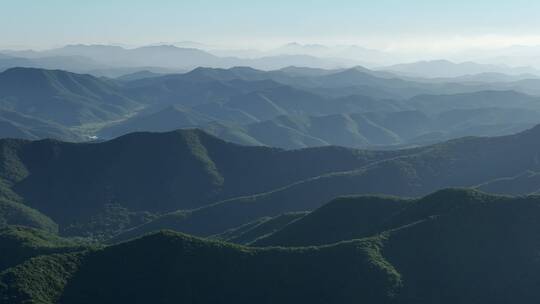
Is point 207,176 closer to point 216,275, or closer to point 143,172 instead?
point 143,172

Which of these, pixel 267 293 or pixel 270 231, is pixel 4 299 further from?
pixel 270 231

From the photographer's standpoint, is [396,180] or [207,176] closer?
[396,180]

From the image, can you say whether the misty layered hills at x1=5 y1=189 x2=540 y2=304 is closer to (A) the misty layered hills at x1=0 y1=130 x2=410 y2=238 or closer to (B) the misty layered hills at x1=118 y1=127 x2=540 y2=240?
(B) the misty layered hills at x1=118 y1=127 x2=540 y2=240

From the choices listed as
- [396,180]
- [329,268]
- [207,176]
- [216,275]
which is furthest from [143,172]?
[329,268]

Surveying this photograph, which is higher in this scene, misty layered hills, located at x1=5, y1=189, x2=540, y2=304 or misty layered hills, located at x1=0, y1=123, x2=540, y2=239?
misty layered hills, located at x1=5, y1=189, x2=540, y2=304

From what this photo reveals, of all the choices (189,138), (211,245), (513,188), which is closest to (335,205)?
(211,245)

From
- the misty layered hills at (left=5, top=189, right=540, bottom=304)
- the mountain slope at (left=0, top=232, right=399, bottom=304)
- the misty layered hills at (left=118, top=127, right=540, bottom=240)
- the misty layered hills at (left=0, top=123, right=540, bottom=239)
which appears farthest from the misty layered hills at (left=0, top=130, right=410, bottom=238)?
the misty layered hills at (left=5, top=189, right=540, bottom=304)
